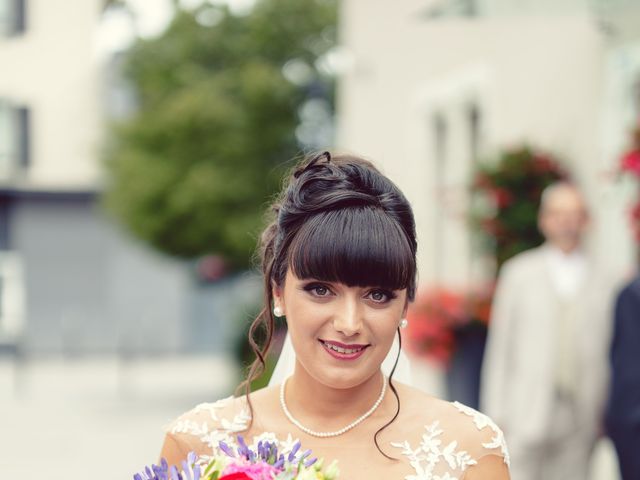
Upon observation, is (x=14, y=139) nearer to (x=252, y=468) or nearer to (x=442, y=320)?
(x=442, y=320)

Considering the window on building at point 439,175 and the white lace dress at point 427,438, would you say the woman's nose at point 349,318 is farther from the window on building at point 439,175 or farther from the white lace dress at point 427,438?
the window on building at point 439,175

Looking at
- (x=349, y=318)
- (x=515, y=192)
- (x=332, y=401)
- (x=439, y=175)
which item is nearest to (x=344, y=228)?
(x=349, y=318)

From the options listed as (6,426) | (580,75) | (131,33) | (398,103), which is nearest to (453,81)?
(398,103)

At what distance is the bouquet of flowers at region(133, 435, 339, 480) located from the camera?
2.08 meters

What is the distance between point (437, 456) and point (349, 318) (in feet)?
1.26

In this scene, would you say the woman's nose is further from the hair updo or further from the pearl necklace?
the pearl necklace

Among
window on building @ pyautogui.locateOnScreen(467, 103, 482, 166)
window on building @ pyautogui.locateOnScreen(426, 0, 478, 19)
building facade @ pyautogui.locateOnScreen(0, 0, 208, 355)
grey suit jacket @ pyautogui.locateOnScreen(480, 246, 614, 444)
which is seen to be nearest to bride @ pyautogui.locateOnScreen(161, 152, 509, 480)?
grey suit jacket @ pyautogui.locateOnScreen(480, 246, 614, 444)

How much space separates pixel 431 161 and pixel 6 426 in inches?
232

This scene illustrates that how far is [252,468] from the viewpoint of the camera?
6.83 ft

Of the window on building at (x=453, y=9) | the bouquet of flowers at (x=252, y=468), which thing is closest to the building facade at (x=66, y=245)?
the window on building at (x=453, y=9)

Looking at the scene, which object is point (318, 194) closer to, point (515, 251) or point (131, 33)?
point (515, 251)

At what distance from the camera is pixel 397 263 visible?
7.73 feet

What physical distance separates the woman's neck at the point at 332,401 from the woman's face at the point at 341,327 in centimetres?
11

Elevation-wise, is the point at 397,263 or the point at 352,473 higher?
the point at 397,263
